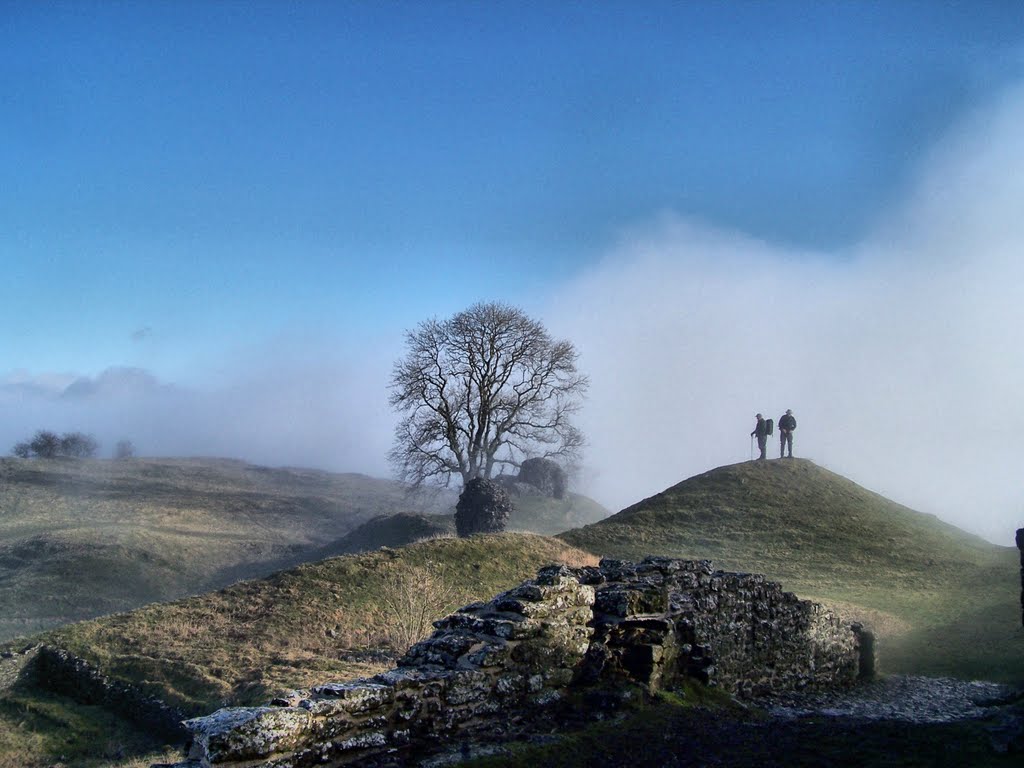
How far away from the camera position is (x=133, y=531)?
37750mm

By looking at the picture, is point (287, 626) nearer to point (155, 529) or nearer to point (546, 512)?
point (155, 529)

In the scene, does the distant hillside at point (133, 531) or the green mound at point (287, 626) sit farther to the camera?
the distant hillside at point (133, 531)

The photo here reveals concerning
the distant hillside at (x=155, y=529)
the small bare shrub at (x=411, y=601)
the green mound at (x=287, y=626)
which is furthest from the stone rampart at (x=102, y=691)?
the distant hillside at (x=155, y=529)

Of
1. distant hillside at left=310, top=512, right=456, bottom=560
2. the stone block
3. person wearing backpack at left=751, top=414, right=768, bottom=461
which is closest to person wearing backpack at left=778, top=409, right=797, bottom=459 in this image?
person wearing backpack at left=751, top=414, right=768, bottom=461

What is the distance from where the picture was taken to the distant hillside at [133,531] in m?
28.8

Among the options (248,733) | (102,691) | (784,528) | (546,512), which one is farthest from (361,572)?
(546,512)

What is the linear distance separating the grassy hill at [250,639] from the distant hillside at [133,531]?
935 cm

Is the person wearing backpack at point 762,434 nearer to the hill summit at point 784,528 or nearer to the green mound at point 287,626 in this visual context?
the hill summit at point 784,528

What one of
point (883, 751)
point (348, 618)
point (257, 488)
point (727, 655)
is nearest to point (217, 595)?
point (348, 618)

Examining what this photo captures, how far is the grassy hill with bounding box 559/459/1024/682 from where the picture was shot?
19328 mm

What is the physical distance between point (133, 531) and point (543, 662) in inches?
1430

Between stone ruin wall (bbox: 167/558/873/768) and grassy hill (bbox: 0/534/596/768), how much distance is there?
5.61 metres

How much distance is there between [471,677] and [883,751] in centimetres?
386

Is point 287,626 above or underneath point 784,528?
underneath
